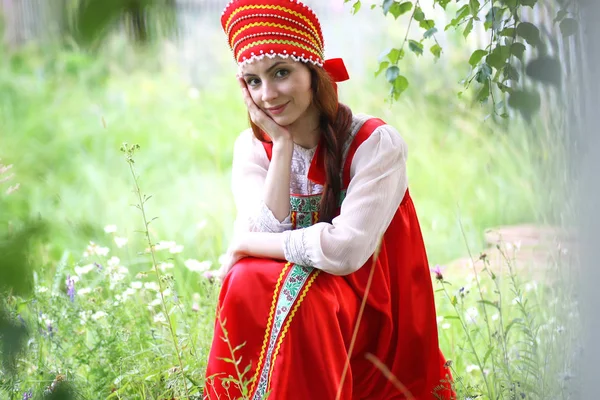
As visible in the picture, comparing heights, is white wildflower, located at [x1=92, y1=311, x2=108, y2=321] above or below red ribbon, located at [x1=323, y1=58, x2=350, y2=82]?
below

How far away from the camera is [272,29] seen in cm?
226

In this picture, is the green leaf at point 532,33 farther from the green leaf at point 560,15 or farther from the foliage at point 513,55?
the green leaf at point 560,15

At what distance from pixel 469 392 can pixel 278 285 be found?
689 millimetres

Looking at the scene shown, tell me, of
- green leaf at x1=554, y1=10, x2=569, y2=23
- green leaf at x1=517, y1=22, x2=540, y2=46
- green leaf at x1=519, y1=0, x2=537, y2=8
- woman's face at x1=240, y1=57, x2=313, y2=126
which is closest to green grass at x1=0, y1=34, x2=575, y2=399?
woman's face at x1=240, y1=57, x2=313, y2=126

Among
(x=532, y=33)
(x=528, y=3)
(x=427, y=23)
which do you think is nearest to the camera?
(x=532, y=33)

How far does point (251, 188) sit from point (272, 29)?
1.65 ft

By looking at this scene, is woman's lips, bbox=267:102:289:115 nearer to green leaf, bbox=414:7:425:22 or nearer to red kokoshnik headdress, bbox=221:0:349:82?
red kokoshnik headdress, bbox=221:0:349:82

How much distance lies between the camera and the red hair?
92.3 inches

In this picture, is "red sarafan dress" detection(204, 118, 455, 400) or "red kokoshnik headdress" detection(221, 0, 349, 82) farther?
"red kokoshnik headdress" detection(221, 0, 349, 82)

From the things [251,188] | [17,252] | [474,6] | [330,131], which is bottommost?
[17,252]

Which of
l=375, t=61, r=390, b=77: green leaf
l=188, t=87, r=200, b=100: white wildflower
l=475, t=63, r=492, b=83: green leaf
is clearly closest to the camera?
l=475, t=63, r=492, b=83: green leaf

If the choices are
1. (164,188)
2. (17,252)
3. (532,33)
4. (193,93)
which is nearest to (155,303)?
(532,33)

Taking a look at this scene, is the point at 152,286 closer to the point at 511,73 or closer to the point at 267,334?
the point at 267,334

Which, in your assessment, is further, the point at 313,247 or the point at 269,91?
the point at 269,91
